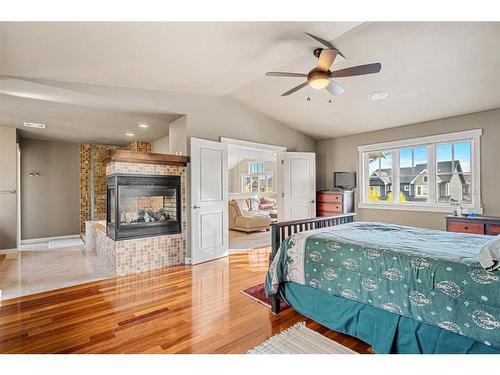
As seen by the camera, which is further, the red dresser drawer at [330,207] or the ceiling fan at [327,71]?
the red dresser drawer at [330,207]

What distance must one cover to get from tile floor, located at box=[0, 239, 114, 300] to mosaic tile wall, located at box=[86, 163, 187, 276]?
8.9 inches

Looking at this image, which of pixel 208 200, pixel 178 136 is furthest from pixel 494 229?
pixel 178 136

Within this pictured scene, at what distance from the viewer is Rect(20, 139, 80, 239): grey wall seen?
236 inches

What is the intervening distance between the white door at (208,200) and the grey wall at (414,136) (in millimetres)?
2765

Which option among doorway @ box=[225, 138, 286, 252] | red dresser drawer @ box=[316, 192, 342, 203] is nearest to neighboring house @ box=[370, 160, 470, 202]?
red dresser drawer @ box=[316, 192, 342, 203]

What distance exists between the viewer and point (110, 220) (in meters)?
4.04

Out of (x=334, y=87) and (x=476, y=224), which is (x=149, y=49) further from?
(x=476, y=224)

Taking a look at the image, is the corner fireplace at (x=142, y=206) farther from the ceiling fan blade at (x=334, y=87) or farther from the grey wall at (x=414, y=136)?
the grey wall at (x=414, y=136)

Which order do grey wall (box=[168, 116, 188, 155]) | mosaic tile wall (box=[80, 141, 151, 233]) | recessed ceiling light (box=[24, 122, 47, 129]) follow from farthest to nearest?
mosaic tile wall (box=[80, 141, 151, 233]) → recessed ceiling light (box=[24, 122, 47, 129]) → grey wall (box=[168, 116, 188, 155])

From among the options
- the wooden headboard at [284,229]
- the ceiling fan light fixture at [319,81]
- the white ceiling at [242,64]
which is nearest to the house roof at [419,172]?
the white ceiling at [242,64]

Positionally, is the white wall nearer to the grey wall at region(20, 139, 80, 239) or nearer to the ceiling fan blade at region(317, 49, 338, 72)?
the grey wall at region(20, 139, 80, 239)

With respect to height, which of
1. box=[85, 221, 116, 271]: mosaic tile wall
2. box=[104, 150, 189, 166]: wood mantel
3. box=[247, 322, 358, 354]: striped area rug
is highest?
box=[104, 150, 189, 166]: wood mantel

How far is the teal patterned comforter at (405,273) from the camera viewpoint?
4.60 ft
